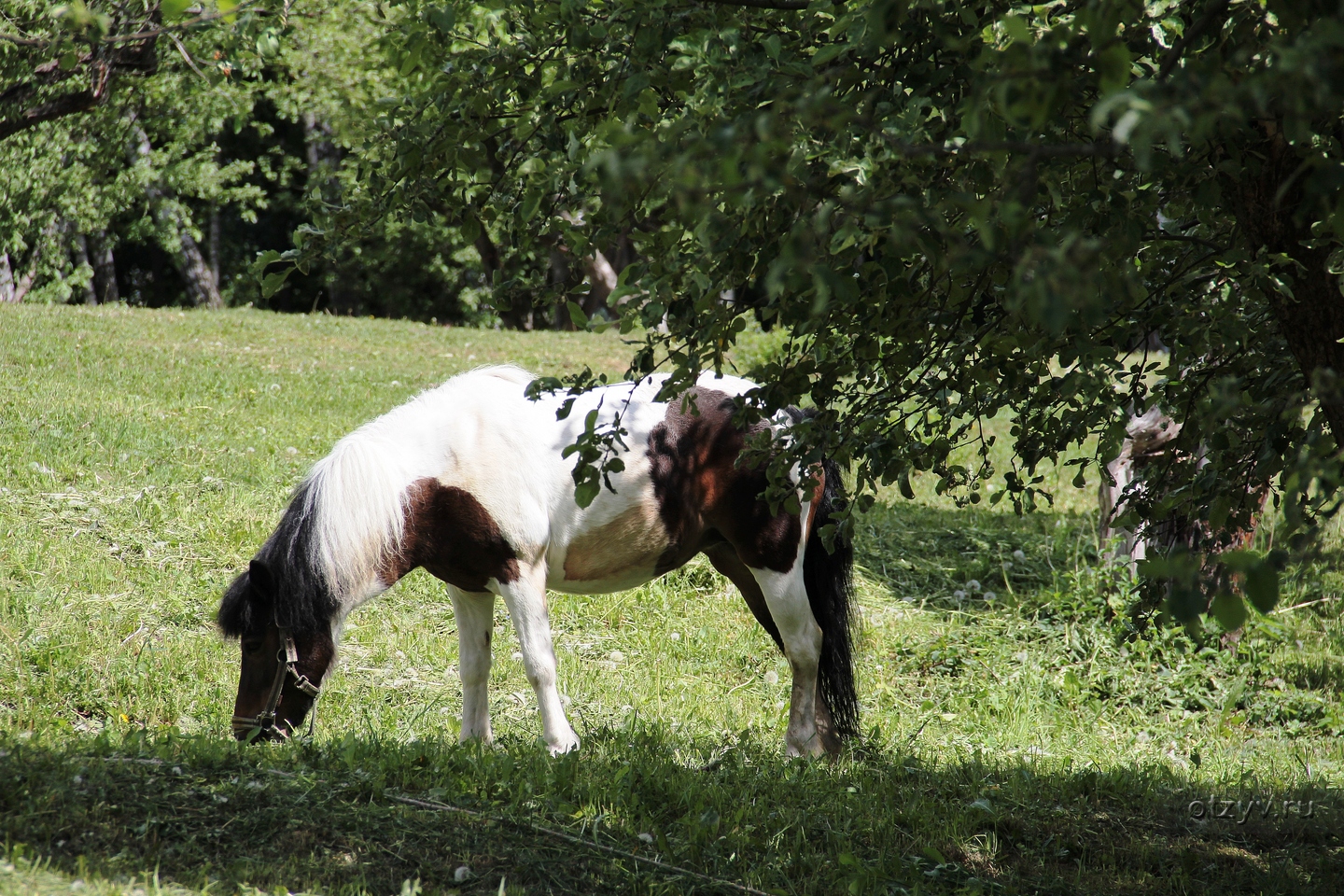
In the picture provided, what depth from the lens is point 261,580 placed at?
464 cm

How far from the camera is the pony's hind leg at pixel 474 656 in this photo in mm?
5195

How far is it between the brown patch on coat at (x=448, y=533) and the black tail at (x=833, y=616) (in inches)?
67.9

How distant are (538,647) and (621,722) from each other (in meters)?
1.12

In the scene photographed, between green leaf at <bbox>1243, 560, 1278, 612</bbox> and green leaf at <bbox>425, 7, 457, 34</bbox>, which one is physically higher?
green leaf at <bbox>425, 7, 457, 34</bbox>

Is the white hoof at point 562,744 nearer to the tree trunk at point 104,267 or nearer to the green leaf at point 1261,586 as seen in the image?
the green leaf at point 1261,586

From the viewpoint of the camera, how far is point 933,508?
1034cm

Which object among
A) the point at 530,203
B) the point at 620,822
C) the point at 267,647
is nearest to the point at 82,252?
the point at 267,647

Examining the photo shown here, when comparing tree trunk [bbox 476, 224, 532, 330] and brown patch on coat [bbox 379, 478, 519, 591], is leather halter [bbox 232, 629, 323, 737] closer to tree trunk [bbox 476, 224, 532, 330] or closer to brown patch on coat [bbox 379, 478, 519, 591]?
brown patch on coat [bbox 379, 478, 519, 591]

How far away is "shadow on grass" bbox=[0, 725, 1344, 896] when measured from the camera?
328 cm

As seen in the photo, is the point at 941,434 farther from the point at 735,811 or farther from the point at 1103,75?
the point at 1103,75

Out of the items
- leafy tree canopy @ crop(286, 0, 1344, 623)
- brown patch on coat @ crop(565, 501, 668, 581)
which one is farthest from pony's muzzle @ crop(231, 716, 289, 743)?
leafy tree canopy @ crop(286, 0, 1344, 623)

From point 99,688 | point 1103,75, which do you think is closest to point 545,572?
point 99,688

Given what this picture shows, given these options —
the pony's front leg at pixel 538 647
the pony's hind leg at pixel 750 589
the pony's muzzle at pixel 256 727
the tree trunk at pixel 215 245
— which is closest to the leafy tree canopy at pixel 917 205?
the pony's front leg at pixel 538 647

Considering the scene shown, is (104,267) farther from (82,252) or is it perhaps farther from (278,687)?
(278,687)
